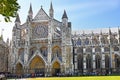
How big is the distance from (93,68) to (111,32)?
1515 cm

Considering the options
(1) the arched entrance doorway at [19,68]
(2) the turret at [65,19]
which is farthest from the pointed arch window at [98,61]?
(1) the arched entrance doorway at [19,68]

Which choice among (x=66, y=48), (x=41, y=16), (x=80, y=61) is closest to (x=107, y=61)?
(x=80, y=61)

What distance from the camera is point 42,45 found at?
202 ft

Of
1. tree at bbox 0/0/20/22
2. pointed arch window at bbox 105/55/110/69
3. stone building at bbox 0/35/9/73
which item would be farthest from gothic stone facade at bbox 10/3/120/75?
tree at bbox 0/0/20/22

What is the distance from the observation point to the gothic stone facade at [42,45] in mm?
58903

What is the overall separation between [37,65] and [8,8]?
51029mm

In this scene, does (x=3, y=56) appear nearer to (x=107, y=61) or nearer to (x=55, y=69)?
(x=55, y=69)

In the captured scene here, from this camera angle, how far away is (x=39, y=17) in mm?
64125

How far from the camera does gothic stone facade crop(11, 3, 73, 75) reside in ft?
193

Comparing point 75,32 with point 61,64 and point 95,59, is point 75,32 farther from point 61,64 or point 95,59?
point 61,64

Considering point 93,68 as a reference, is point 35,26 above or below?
above

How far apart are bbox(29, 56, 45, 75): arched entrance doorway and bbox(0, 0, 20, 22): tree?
49562 millimetres

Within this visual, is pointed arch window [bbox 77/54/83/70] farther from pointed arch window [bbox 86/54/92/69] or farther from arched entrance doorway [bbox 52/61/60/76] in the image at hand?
arched entrance doorway [bbox 52/61/60/76]

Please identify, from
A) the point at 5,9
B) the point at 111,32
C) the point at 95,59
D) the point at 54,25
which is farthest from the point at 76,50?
the point at 5,9
